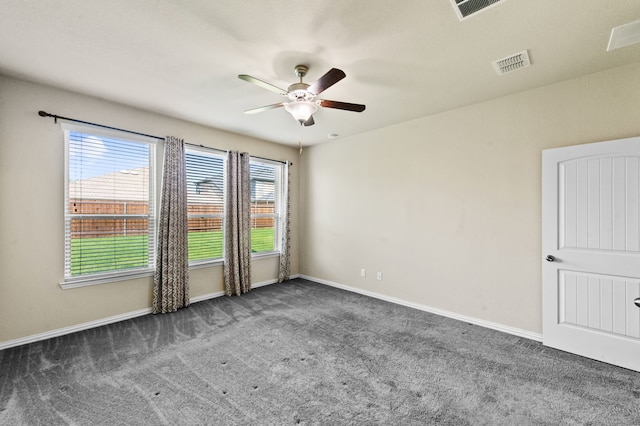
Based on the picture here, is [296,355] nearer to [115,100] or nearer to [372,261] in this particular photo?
[372,261]

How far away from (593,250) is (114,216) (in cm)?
533

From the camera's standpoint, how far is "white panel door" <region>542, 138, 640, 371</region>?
2455mm

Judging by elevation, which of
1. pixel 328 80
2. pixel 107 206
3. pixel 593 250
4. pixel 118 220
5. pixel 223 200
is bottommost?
pixel 593 250

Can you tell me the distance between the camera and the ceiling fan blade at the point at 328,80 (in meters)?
1.99

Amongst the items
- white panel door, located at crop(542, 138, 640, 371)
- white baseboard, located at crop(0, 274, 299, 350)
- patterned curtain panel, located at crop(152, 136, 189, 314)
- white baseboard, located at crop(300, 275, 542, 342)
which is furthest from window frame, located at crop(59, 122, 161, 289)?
white panel door, located at crop(542, 138, 640, 371)

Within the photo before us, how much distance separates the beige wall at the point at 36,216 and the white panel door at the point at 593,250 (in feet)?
16.6

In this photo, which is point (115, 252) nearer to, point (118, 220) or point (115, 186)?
point (118, 220)

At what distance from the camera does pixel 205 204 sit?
14.4ft

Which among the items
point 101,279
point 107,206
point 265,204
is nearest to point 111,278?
point 101,279

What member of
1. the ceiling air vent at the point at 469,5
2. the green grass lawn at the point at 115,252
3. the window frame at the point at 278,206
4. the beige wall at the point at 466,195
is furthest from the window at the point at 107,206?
the ceiling air vent at the point at 469,5

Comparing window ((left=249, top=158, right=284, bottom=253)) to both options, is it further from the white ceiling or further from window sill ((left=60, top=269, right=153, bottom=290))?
the white ceiling

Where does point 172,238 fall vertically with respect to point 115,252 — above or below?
above

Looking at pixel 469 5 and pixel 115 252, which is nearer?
pixel 469 5

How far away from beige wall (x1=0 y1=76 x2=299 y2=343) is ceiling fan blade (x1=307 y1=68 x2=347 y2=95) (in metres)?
2.79
